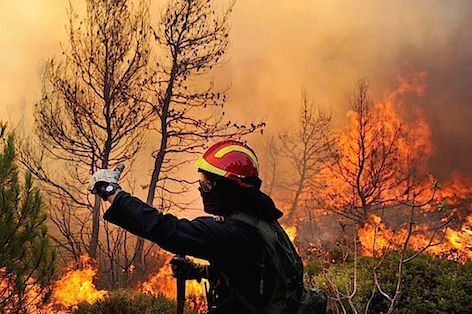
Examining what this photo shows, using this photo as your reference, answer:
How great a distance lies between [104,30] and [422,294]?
7900mm

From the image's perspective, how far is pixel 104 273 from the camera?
31.8 ft

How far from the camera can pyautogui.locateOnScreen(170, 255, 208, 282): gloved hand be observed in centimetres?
264

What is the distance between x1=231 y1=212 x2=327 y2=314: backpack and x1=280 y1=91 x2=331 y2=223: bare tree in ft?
52.2

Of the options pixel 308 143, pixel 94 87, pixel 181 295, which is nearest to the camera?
pixel 181 295

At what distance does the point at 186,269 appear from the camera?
2.74m

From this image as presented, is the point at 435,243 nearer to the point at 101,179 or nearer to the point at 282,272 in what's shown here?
the point at 282,272

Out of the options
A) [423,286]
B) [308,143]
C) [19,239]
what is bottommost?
[423,286]

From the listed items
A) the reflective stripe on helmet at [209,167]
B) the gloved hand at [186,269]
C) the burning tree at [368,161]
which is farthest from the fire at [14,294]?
the burning tree at [368,161]

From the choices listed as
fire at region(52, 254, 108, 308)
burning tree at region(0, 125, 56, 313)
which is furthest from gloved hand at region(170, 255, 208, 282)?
fire at region(52, 254, 108, 308)

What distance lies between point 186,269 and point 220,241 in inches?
33.2

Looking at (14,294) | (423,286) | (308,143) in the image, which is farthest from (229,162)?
(308,143)

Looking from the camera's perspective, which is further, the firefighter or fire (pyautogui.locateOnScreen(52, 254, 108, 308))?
fire (pyautogui.locateOnScreen(52, 254, 108, 308))

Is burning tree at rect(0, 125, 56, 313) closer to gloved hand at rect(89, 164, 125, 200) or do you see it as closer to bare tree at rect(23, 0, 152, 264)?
gloved hand at rect(89, 164, 125, 200)

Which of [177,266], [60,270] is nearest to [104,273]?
[60,270]
